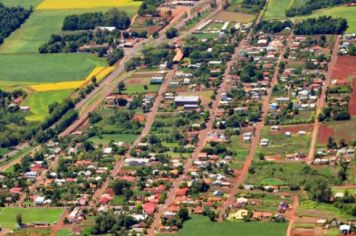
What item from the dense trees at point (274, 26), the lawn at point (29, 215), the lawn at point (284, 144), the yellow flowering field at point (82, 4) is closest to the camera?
the lawn at point (29, 215)

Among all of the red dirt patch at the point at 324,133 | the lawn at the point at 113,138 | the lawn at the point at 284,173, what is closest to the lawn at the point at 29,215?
the lawn at the point at 113,138

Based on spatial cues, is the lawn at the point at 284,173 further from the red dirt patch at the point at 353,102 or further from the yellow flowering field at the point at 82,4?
the yellow flowering field at the point at 82,4

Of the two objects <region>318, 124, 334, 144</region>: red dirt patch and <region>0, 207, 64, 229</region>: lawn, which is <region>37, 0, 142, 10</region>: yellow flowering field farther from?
<region>0, 207, 64, 229</region>: lawn

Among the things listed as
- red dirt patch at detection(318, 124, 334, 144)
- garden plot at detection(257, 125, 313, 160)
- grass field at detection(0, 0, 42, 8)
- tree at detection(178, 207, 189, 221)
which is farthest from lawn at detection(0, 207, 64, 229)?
grass field at detection(0, 0, 42, 8)

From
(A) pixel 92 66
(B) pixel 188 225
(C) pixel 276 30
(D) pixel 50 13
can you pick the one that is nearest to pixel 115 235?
(B) pixel 188 225

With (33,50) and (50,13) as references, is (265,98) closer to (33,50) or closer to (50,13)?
(33,50)

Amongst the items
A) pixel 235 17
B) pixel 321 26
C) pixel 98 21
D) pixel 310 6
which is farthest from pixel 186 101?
pixel 310 6
